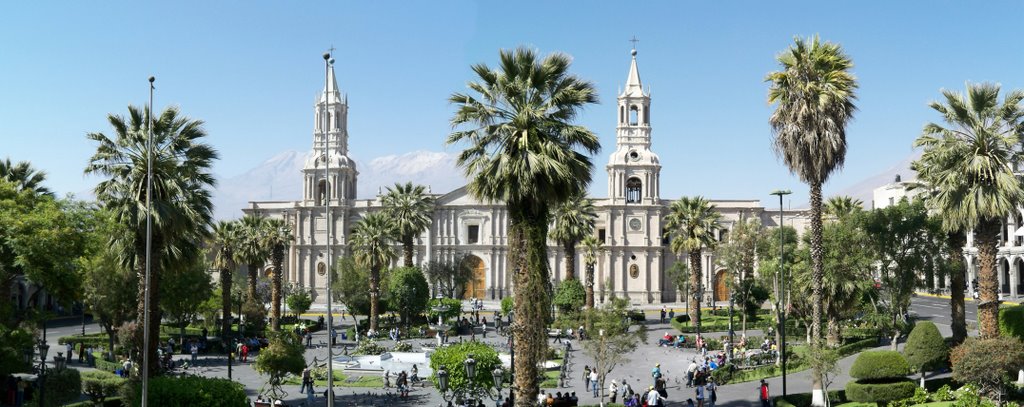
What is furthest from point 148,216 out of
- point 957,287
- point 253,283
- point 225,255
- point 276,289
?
point 253,283

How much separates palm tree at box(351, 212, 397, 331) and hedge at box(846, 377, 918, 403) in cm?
3076

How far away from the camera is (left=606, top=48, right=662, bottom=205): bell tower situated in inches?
2992

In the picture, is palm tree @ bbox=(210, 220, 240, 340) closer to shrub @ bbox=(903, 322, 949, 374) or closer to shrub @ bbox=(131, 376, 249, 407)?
shrub @ bbox=(131, 376, 249, 407)

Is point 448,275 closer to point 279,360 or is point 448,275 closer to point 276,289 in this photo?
point 276,289

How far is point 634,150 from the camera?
250ft

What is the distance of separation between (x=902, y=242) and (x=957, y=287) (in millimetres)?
4469

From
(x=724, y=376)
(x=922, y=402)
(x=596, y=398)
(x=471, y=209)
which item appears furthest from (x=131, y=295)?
(x=471, y=209)

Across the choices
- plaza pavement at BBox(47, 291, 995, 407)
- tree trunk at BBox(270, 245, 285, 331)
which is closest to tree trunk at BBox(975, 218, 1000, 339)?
plaza pavement at BBox(47, 291, 995, 407)

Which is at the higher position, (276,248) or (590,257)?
(276,248)

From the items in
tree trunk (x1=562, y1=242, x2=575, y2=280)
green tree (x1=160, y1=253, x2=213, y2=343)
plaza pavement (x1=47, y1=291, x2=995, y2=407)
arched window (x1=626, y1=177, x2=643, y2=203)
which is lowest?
plaza pavement (x1=47, y1=291, x2=995, y2=407)

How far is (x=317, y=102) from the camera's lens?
265 ft

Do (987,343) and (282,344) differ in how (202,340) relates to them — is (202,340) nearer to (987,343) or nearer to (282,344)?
(282,344)

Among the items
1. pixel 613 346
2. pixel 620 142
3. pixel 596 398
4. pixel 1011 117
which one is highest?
pixel 620 142

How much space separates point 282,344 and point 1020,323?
24.6 m
